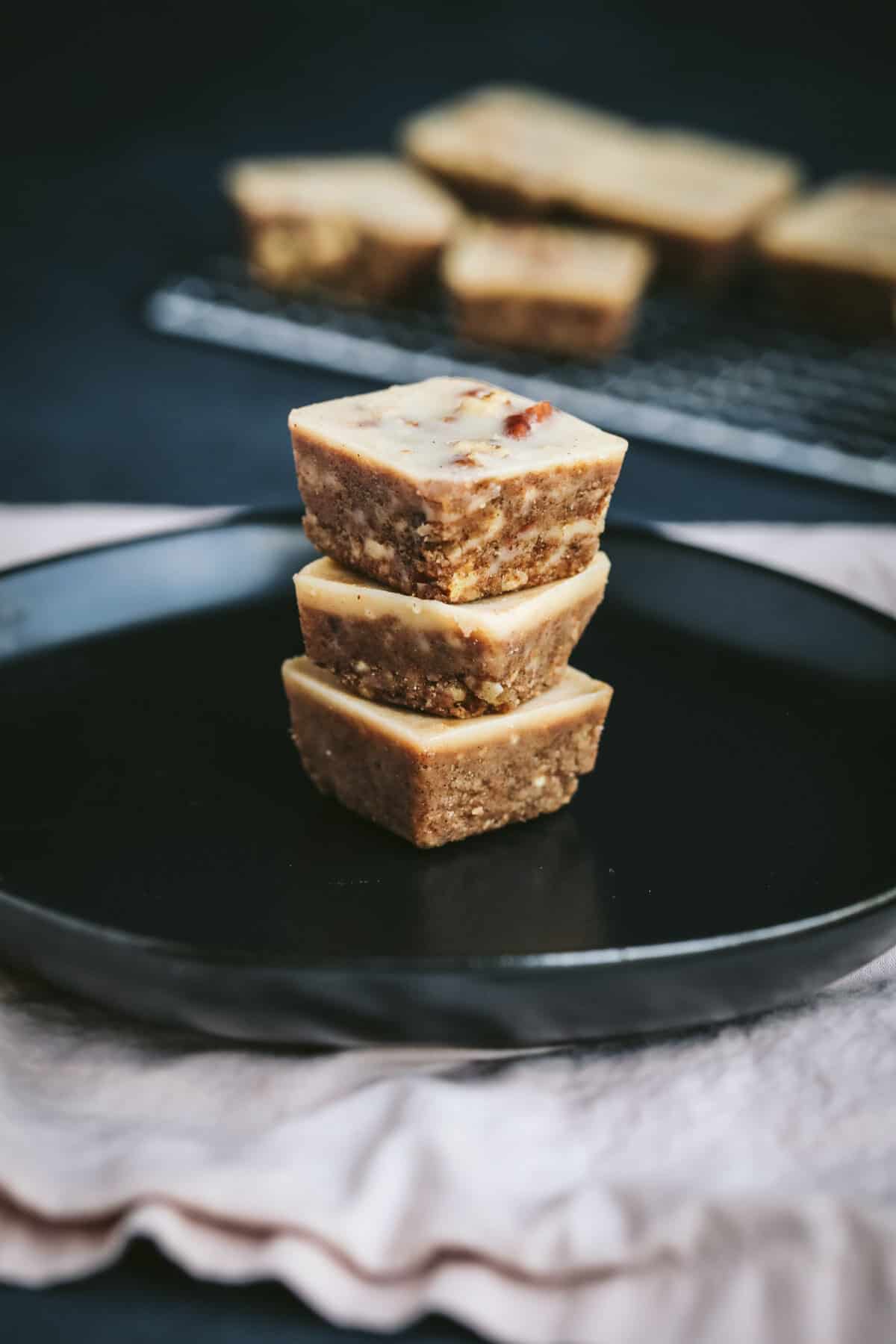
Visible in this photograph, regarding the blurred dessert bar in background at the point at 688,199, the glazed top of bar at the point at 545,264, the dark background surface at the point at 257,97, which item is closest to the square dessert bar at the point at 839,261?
the blurred dessert bar in background at the point at 688,199

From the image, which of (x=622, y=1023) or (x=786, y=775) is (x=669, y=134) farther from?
(x=622, y=1023)

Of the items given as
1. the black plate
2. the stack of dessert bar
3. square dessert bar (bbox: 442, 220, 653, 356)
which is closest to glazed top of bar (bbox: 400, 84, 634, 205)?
square dessert bar (bbox: 442, 220, 653, 356)

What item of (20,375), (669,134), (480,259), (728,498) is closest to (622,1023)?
(728,498)

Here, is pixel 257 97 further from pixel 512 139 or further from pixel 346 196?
pixel 346 196

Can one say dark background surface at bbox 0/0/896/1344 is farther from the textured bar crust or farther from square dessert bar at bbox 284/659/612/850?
square dessert bar at bbox 284/659/612/850

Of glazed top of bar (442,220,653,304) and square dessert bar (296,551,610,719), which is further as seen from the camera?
glazed top of bar (442,220,653,304)

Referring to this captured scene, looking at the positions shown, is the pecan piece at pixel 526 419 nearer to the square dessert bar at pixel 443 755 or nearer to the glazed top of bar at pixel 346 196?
the square dessert bar at pixel 443 755
